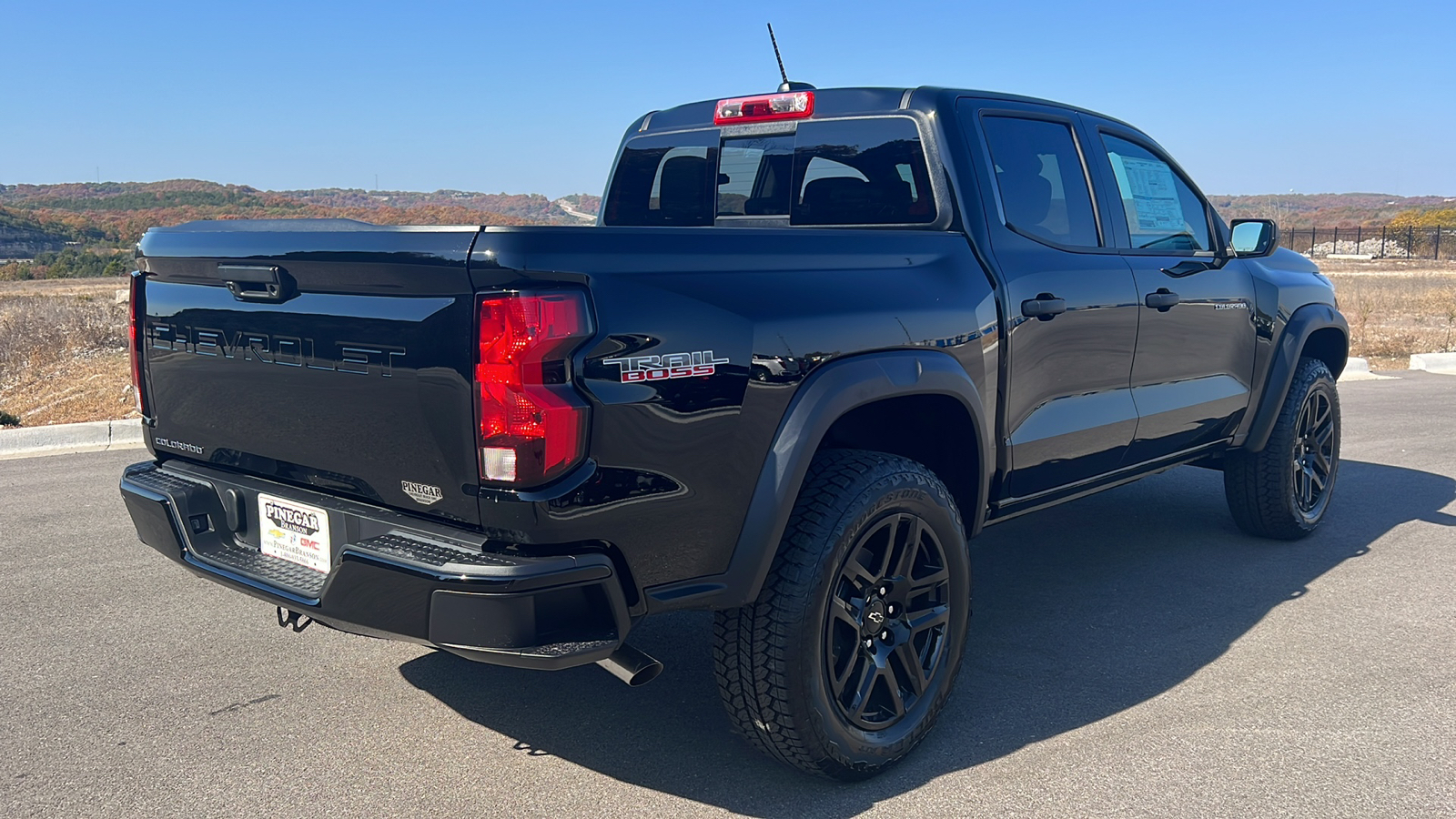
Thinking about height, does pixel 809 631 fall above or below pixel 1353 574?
above

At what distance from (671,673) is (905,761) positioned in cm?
95

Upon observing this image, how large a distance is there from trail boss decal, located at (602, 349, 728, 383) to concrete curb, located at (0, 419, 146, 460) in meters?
6.24

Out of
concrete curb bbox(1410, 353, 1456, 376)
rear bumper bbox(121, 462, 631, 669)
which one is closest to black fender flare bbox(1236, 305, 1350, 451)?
rear bumper bbox(121, 462, 631, 669)

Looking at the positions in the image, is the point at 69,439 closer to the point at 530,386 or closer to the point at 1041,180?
the point at 530,386

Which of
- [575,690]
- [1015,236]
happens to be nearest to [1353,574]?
[1015,236]

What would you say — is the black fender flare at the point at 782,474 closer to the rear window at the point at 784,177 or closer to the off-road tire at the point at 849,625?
the off-road tire at the point at 849,625

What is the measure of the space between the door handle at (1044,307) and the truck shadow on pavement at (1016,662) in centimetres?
123

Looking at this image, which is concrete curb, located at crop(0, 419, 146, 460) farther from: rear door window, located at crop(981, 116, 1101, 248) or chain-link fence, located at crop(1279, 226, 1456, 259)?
chain-link fence, located at crop(1279, 226, 1456, 259)

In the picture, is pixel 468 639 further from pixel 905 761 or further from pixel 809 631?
pixel 905 761

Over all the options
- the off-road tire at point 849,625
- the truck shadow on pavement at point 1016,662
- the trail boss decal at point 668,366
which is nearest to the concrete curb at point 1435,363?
the truck shadow on pavement at point 1016,662

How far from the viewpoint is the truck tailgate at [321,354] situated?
2.51 m

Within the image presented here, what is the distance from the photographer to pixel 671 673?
3.87m

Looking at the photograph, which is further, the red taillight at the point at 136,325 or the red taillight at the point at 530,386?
the red taillight at the point at 136,325

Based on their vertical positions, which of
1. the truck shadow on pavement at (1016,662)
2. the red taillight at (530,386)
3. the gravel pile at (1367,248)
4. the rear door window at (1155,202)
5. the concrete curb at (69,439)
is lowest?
the gravel pile at (1367,248)
